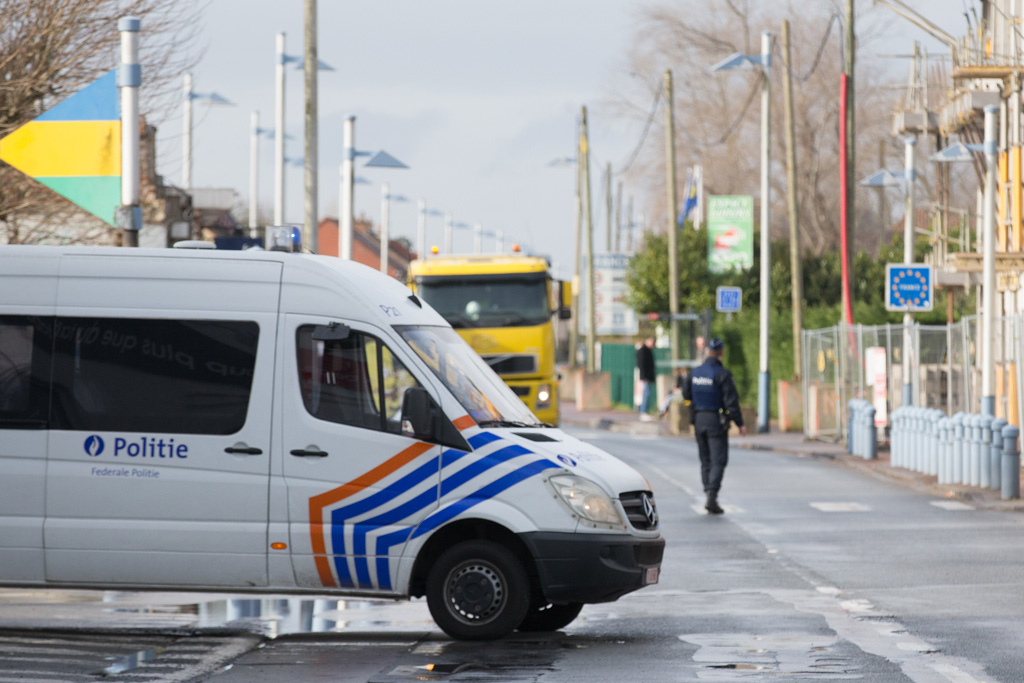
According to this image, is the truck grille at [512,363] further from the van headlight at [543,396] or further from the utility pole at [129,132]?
the utility pole at [129,132]

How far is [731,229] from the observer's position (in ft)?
142

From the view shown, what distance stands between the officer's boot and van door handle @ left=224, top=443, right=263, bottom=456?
9194 mm

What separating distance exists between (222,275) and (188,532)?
1.53 metres

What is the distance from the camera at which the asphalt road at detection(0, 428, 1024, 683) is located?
8.45 m

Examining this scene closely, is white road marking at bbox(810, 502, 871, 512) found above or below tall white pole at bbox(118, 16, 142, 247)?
below

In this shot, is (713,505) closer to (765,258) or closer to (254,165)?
(765,258)

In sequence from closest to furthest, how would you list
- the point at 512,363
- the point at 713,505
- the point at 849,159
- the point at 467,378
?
the point at 467,378
the point at 713,505
the point at 512,363
the point at 849,159

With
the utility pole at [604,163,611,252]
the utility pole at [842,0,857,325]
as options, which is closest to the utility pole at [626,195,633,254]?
the utility pole at [604,163,611,252]

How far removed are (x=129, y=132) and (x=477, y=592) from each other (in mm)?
6225

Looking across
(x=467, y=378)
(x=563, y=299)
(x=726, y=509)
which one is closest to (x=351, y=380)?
(x=467, y=378)

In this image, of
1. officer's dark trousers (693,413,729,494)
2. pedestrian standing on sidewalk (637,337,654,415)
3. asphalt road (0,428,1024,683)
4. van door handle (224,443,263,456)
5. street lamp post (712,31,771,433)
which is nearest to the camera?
asphalt road (0,428,1024,683)

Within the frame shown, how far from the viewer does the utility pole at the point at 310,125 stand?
2505 centimetres

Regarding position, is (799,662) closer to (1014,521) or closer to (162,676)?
(162,676)

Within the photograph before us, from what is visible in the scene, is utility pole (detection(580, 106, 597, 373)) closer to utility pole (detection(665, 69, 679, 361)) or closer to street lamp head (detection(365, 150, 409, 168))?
utility pole (detection(665, 69, 679, 361))
